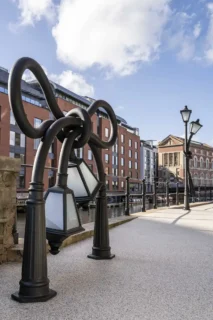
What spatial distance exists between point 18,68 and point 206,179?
79564 mm

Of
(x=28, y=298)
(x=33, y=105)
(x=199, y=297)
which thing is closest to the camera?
(x=28, y=298)

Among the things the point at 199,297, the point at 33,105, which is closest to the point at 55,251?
the point at 199,297

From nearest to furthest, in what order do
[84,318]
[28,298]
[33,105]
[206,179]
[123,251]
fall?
[84,318]
[28,298]
[123,251]
[33,105]
[206,179]

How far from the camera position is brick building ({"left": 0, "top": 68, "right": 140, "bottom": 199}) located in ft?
103

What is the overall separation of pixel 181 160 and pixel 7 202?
2801 inches

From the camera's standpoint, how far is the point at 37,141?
3544cm

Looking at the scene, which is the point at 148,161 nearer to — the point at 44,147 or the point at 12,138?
the point at 12,138

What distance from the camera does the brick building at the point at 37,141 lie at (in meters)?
31.2

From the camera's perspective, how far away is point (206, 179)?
254 feet

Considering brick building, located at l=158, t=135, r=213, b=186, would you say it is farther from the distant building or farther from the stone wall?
the stone wall

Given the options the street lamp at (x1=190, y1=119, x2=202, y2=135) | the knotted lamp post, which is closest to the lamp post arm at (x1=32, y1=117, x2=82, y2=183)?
the knotted lamp post

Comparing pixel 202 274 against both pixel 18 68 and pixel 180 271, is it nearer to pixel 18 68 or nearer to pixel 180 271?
pixel 180 271

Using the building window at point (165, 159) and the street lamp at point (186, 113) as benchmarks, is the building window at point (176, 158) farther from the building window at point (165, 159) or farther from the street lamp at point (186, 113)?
the street lamp at point (186, 113)

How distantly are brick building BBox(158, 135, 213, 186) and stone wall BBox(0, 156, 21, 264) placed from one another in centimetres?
7002
